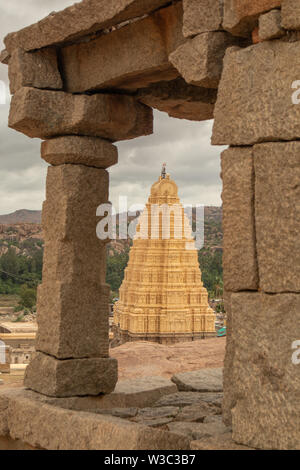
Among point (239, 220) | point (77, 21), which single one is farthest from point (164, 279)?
point (239, 220)

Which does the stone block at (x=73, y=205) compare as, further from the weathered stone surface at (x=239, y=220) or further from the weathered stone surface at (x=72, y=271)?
the weathered stone surface at (x=239, y=220)

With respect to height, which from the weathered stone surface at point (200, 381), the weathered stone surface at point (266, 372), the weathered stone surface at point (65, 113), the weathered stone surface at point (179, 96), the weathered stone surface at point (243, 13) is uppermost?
the weathered stone surface at point (179, 96)

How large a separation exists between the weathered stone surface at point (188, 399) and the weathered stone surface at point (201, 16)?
3.40 m

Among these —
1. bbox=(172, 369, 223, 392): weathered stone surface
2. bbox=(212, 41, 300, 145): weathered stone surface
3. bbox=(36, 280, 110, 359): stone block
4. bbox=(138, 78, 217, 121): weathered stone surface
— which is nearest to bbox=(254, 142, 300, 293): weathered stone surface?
bbox=(212, 41, 300, 145): weathered stone surface

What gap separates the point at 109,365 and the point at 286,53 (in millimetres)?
3380

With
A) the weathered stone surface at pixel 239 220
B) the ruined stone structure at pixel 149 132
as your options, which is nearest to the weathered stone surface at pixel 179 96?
the ruined stone structure at pixel 149 132

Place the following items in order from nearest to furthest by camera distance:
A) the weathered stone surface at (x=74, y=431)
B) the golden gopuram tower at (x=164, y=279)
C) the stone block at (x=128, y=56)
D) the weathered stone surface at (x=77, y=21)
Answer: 1. the weathered stone surface at (x=74, y=431)
2. the weathered stone surface at (x=77, y=21)
3. the stone block at (x=128, y=56)
4. the golden gopuram tower at (x=164, y=279)

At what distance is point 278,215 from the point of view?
3.55m

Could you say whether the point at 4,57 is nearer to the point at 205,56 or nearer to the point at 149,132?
the point at 149,132

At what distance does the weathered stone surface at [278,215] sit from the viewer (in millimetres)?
3490

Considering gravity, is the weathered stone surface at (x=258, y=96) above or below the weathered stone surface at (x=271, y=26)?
below

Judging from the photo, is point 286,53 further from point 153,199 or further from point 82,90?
point 153,199

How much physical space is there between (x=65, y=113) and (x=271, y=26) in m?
2.44

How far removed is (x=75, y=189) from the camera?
18.2 ft
